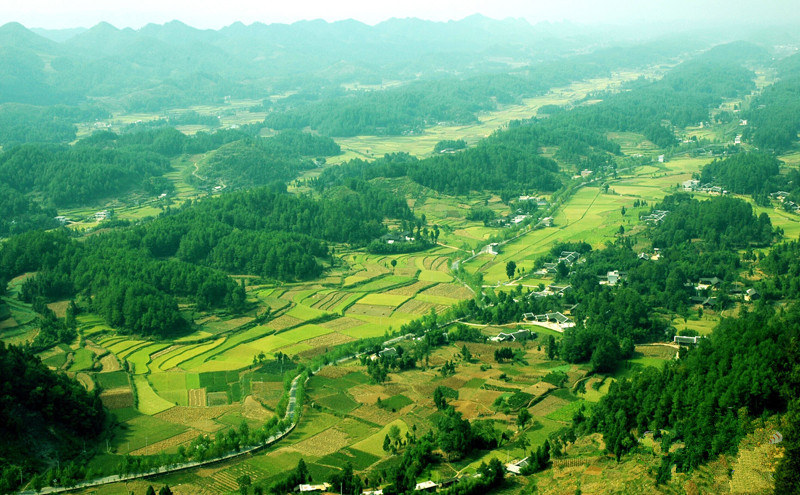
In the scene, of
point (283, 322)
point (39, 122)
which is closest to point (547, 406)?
point (283, 322)

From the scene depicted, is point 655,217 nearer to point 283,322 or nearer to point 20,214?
point 283,322

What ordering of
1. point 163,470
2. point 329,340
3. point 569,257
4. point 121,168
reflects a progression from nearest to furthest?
point 163,470, point 329,340, point 569,257, point 121,168

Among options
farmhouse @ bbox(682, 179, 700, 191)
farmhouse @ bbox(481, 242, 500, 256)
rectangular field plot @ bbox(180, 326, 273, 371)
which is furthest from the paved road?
farmhouse @ bbox(682, 179, 700, 191)

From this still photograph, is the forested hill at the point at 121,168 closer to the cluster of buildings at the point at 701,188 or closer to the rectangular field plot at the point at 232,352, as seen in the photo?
the rectangular field plot at the point at 232,352

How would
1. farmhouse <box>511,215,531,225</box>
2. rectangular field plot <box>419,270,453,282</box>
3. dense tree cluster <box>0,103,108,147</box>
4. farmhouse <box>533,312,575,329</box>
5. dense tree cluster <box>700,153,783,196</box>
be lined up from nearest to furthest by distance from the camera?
farmhouse <box>533,312,575,329</box>, rectangular field plot <box>419,270,453,282</box>, farmhouse <box>511,215,531,225</box>, dense tree cluster <box>700,153,783,196</box>, dense tree cluster <box>0,103,108,147</box>

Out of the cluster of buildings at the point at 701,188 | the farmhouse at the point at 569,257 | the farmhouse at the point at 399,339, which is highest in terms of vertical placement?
the cluster of buildings at the point at 701,188

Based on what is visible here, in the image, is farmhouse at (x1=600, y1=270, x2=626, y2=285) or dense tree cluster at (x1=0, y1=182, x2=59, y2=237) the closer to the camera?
farmhouse at (x1=600, y1=270, x2=626, y2=285)

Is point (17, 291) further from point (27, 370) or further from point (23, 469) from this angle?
point (23, 469)

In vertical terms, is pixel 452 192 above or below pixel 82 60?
below

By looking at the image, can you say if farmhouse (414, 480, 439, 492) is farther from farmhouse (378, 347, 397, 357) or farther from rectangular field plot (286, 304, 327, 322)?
rectangular field plot (286, 304, 327, 322)

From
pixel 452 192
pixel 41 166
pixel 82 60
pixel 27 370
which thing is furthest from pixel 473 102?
pixel 27 370

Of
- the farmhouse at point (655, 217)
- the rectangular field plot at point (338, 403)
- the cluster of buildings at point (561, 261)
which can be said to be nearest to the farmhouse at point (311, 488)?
the rectangular field plot at point (338, 403)
